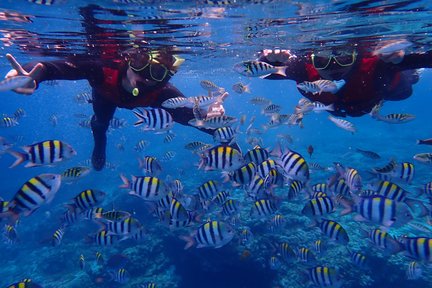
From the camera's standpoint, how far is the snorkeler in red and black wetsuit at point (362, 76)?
7.09m

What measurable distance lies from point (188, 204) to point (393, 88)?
20.4 feet

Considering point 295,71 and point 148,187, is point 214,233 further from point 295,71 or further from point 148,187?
point 295,71

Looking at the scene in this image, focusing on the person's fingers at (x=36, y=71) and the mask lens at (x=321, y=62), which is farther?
the mask lens at (x=321, y=62)

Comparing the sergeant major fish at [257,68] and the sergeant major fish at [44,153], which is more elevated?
the sergeant major fish at [257,68]

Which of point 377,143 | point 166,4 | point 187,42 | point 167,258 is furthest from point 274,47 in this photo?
point 377,143

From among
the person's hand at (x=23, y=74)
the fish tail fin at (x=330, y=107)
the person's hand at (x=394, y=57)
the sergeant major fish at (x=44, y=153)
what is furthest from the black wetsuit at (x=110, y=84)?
the person's hand at (x=394, y=57)

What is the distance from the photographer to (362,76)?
23.7ft

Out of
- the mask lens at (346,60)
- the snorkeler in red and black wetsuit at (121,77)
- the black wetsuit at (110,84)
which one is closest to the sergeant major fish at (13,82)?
the snorkeler in red and black wetsuit at (121,77)

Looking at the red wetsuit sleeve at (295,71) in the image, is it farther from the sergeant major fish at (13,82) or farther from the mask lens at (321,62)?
the sergeant major fish at (13,82)

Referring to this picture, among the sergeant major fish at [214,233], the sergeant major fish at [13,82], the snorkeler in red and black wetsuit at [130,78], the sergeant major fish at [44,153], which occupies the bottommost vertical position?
the sergeant major fish at [214,233]

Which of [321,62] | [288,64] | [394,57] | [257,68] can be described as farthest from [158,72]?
[394,57]

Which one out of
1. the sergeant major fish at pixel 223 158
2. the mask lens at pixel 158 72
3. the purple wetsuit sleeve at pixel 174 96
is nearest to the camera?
the sergeant major fish at pixel 223 158

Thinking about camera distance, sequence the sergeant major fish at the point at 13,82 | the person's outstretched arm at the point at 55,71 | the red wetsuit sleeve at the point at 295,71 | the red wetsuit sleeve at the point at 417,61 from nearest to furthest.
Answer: the sergeant major fish at the point at 13,82
the person's outstretched arm at the point at 55,71
the red wetsuit sleeve at the point at 417,61
the red wetsuit sleeve at the point at 295,71

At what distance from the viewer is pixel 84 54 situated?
14047 mm
